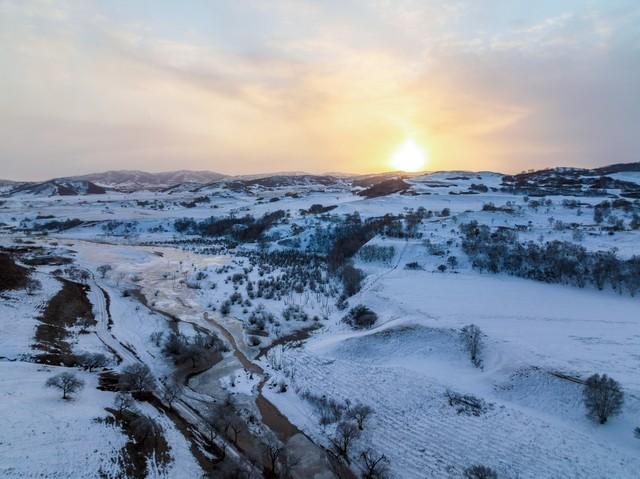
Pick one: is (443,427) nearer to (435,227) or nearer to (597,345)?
(597,345)

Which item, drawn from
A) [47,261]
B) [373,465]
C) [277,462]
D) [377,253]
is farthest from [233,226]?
[373,465]

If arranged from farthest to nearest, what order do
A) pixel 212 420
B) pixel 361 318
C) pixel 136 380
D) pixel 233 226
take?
pixel 233 226 < pixel 361 318 < pixel 136 380 < pixel 212 420

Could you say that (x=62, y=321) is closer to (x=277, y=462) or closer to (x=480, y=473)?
(x=277, y=462)

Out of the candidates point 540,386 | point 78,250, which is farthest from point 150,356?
point 78,250

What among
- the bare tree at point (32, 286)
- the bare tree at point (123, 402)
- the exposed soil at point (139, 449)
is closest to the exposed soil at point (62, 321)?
the bare tree at point (32, 286)

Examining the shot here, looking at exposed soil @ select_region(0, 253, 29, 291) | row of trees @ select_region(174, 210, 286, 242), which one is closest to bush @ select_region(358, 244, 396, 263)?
row of trees @ select_region(174, 210, 286, 242)

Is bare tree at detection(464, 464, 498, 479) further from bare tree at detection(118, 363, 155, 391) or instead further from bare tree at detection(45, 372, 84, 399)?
bare tree at detection(45, 372, 84, 399)
